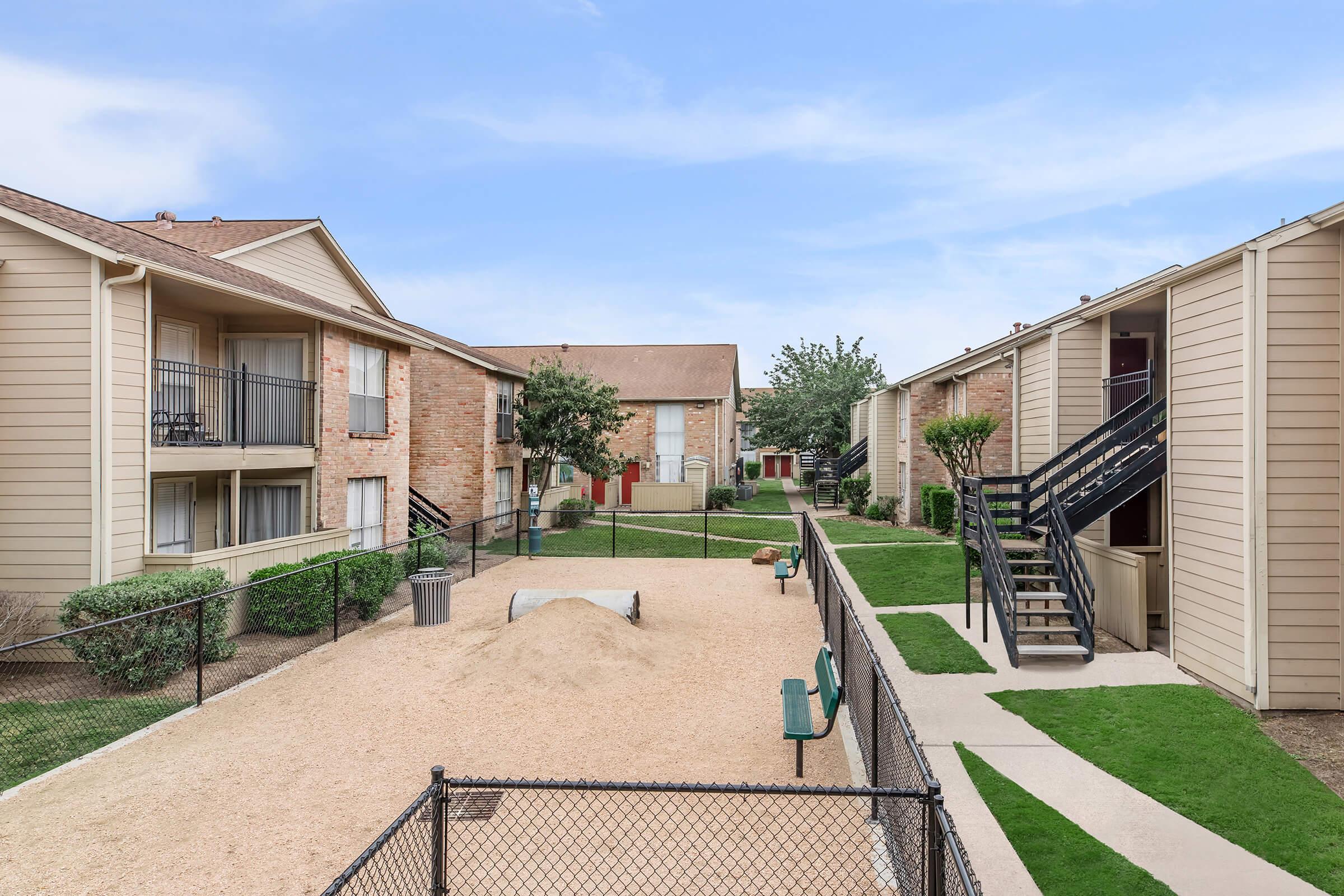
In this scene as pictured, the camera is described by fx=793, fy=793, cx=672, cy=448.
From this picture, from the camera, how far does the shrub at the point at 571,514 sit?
28953 mm

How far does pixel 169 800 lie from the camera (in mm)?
6480

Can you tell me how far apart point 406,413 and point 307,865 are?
15.1 meters

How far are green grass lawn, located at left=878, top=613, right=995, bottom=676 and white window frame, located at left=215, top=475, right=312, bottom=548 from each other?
35.9 ft

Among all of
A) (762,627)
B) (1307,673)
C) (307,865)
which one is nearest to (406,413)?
(762,627)

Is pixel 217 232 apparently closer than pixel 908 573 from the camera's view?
No

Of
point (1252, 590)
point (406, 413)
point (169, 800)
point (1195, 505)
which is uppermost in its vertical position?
point (406, 413)

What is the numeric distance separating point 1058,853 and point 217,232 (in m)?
20.9

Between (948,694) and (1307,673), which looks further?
(948,694)

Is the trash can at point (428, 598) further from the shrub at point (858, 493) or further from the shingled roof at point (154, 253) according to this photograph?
the shrub at point (858, 493)

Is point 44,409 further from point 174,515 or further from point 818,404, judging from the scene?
point 818,404

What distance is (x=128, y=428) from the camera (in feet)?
36.9

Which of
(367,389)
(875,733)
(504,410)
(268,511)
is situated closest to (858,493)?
(504,410)

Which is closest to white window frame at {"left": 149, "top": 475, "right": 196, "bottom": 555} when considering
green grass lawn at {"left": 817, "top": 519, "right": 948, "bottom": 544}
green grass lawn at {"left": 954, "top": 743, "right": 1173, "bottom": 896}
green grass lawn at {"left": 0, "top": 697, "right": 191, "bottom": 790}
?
green grass lawn at {"left": 0, "top": 697, "right": 191, "bottom": 790}

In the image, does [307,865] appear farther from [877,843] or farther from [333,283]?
[333,283]
